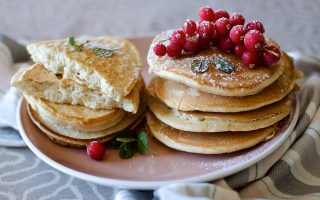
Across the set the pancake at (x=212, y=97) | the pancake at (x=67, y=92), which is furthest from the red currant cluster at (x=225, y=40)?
the pancake at (x=67, y=92)

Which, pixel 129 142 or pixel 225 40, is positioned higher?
pixel 225 40

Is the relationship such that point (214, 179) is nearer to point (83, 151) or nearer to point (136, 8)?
point (83, 151)

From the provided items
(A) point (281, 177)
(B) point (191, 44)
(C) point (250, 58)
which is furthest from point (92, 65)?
(A) point (281, 177)

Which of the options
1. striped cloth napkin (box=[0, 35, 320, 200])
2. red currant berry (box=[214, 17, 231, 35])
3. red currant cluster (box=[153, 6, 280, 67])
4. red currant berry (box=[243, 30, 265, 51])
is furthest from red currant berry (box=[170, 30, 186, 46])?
striped cloth napkin (box=[0, 35, 320, 200])

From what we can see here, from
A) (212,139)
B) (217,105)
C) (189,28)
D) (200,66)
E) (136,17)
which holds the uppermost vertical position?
(189,28)

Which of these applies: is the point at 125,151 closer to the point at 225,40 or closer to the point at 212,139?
the point at 212,139

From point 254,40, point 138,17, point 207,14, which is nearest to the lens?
point 254,40

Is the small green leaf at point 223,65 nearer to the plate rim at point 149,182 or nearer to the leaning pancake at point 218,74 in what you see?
the leaning pancake at point 218,74

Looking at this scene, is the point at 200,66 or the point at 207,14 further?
the point at 207,14
